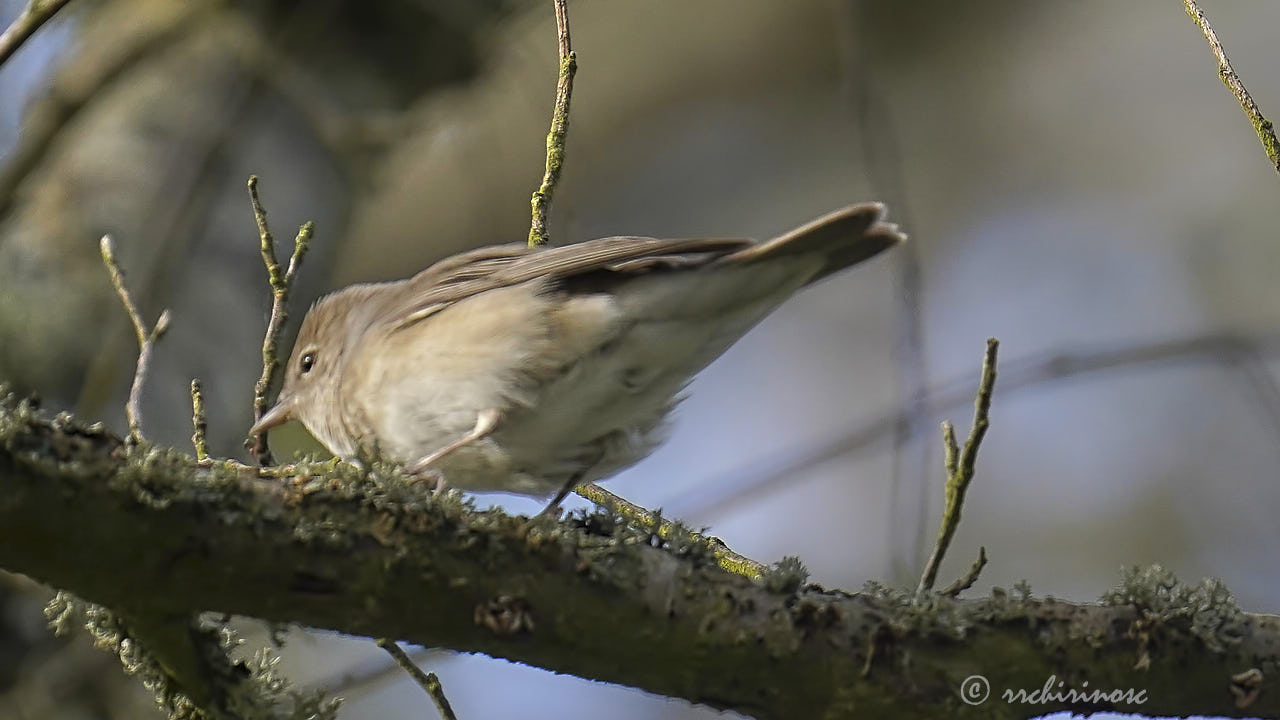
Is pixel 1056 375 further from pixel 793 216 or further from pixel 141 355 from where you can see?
pixel 793 216

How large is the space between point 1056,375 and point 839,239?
1.94 meters

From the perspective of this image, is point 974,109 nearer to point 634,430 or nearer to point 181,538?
point 634,430

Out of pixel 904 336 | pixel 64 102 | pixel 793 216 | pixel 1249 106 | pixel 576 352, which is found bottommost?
pixel 576 352

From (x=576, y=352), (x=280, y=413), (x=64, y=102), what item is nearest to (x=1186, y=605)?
(x=576, y=352)

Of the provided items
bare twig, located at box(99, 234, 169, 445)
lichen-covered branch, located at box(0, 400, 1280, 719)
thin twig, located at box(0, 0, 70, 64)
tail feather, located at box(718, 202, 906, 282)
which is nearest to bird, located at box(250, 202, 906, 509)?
tail feather, located at box(718, 202, 906, 282)

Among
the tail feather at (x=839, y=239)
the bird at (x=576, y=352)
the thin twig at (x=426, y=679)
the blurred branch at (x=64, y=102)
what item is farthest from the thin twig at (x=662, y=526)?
the blurred branch at (x=64, y=102)

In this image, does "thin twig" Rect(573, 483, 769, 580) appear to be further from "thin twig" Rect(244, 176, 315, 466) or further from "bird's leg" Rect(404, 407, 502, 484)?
"thin twig" Rect(244, 176, 315, 466)

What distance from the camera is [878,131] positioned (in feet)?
14.0

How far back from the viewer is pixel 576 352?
3.01 m

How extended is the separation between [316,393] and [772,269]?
1429 mm

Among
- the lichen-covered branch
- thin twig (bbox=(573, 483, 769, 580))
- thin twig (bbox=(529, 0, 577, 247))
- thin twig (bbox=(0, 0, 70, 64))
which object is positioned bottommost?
the lichen-covered branch

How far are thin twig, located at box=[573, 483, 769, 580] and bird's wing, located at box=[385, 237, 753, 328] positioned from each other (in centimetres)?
56

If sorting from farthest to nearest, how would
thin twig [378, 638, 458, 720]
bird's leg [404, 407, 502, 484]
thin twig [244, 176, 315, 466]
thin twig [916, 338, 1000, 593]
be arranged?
bird's leg [404, 407, 502, 484] → thin twig [244, 176, 315, 466] → thin twig [378, 638, 458, 720] → thin twig [916, 338, 1000, 593]

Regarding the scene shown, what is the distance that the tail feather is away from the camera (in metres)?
2.86
